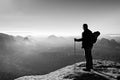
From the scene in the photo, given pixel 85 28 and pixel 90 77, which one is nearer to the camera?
pixel 90 77

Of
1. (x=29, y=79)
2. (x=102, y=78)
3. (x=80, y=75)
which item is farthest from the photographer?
(x=29, y=79)

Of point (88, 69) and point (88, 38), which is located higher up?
point (88, 38)

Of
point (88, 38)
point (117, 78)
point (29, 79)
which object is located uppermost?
point (88, 38)

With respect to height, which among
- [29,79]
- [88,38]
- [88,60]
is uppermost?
[88,38]

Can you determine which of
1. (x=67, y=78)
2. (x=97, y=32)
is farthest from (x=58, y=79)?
(x=97, y=32)

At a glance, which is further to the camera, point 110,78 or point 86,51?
point 86,51

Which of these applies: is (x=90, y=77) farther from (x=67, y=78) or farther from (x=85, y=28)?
(x=85, y=28)

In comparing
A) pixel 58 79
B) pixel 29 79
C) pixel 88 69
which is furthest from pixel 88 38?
pixel 29 79

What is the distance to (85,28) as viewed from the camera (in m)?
14.9

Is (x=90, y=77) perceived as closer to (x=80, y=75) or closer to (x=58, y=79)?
(x=80, y=75)

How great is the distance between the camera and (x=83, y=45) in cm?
1501

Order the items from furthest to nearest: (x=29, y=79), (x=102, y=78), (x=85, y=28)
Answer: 1. (x=29, y=79)
2. (x=85, y=28)
3. (x=102, y=78)

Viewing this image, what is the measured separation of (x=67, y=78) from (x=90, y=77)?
7.79 ft

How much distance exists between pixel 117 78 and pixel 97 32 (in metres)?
5.27
